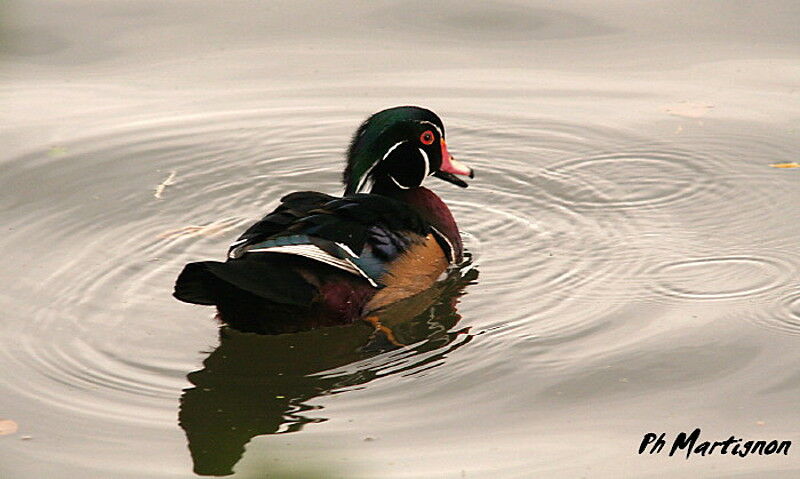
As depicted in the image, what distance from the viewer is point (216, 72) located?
359 inches

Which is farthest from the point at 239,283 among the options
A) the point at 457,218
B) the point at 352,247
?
the point at 457,218

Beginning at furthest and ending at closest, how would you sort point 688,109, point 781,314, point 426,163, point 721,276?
point 688,109
point 426,163
point 721,276
point 781,314

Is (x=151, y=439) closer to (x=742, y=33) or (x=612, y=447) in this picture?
(x=612, y=447)

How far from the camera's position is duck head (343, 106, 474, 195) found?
6.47 metres

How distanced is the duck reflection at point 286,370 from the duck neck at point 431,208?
0.29m

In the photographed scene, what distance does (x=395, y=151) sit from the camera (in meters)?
6.55

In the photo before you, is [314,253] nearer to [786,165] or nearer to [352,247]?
[352,247]

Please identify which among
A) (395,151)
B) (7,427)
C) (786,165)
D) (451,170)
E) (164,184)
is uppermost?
(395,151)

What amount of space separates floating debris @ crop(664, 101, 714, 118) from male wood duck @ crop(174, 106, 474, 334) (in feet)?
7.11

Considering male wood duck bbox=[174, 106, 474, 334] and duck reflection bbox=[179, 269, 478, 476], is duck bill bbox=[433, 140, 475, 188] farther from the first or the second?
duck reflection bbox=[179, 269, 478, 476]

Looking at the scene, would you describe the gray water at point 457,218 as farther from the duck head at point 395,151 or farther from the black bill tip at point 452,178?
the duck head at point 395,151

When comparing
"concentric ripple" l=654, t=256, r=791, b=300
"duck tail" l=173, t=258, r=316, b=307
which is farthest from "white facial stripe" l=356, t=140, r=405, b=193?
"concentric ripple" l=654, t=256, r=791, b=300

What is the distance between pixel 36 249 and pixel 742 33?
18.2 ft

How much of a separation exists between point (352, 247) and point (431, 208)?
3.14 feet
